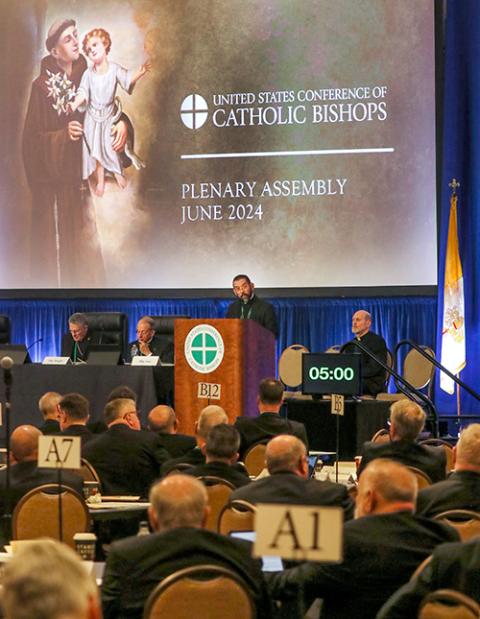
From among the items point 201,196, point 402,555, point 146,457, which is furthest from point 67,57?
point 402,555

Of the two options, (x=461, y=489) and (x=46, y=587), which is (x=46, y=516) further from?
(x=46, y=587)

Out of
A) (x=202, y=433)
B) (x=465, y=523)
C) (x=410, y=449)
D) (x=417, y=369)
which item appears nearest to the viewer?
(x=465, y=523)

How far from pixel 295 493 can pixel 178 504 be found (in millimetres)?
1320

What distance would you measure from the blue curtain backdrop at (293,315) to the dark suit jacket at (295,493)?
8764mm

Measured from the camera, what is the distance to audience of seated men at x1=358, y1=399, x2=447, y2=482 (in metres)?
6.02

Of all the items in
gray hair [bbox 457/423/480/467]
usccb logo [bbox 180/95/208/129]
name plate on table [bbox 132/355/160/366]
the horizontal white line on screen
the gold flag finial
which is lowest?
gray hair [bbox 457/423/480/467]

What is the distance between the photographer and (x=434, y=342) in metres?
13.3

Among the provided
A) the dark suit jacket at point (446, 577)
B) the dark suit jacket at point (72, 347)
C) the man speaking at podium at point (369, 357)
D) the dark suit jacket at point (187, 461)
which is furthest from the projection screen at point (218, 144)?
the dark suit jacket at point (446, 577)

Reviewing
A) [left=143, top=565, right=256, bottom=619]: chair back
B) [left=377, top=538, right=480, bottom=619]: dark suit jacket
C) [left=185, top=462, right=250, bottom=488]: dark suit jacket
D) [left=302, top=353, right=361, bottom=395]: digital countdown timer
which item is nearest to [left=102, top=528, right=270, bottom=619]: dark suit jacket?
[left=143, top=565, right=256, bottom=619]: chair back

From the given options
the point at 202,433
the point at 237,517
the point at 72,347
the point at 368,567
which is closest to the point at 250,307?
the point at 72,347

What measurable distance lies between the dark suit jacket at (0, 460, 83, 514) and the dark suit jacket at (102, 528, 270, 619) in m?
1.99

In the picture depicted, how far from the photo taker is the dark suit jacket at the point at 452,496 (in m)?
4.49

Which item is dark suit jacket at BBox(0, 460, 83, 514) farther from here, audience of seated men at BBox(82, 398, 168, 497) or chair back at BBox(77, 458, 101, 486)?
audience of seated men at BBox(82, 398, 168, 497)

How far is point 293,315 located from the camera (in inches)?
535
